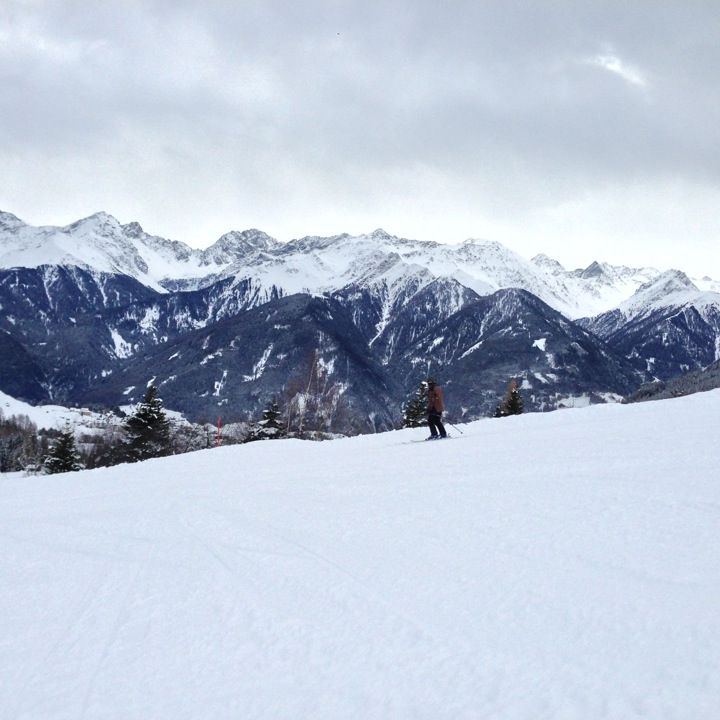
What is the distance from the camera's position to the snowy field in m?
4.43

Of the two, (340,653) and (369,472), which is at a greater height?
(369,472)

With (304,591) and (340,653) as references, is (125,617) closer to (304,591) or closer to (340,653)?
(304,591)

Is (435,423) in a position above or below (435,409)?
below

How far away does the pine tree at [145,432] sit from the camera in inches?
1693

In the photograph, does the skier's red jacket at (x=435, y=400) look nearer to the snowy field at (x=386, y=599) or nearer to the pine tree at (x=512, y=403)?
the snowy field at (x=386, y=599)

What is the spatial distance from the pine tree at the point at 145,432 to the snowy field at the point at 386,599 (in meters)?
32.5

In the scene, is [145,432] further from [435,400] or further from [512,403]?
[512,403]

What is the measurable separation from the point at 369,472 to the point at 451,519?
506 cm

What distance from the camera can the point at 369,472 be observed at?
13570 millimetres

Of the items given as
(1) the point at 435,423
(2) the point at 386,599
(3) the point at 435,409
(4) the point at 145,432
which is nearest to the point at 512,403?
(1) the point at 435,423

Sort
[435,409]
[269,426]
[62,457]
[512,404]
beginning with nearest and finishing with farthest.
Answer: [435,409]
[62,457]
[269,426]
[512,404]

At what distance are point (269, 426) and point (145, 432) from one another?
10171 millimetres

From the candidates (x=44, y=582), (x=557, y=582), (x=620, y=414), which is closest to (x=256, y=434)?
(x=620, y=414)

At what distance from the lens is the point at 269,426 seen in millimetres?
43125
